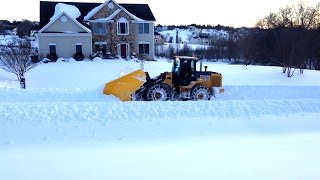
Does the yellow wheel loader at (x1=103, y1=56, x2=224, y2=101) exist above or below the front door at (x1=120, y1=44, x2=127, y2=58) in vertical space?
below

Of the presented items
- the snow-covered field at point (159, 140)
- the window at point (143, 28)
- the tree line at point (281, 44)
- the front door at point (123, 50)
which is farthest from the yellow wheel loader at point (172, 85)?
the window at point (143, 28)

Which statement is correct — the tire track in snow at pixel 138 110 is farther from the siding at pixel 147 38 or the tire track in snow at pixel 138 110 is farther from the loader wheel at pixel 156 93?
the siding at pixel 147 38

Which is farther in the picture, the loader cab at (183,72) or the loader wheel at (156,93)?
the loader cab at (183,72)

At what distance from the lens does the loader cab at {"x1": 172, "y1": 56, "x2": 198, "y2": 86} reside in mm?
13514

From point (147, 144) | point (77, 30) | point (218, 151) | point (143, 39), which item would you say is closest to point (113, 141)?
point (147, 144)

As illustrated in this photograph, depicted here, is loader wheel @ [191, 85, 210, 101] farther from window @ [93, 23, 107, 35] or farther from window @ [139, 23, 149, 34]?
window @ [139, 23, 149, 34]

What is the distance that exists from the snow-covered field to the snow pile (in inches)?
849

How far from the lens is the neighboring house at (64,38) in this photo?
106ft

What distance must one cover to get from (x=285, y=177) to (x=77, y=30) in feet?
95.3

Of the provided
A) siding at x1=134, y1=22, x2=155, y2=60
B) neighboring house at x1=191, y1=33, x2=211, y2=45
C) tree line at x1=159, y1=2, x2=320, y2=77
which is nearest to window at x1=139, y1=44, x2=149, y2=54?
siding at x1=134, y1=22, x2=155, y2=60

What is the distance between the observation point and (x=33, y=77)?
2216 centimetres

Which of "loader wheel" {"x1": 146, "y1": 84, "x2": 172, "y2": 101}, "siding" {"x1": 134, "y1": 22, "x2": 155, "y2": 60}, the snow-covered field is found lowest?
the snow-covered field

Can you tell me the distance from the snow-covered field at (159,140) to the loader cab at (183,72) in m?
2.53

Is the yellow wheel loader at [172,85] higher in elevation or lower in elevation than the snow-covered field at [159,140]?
→ higher
